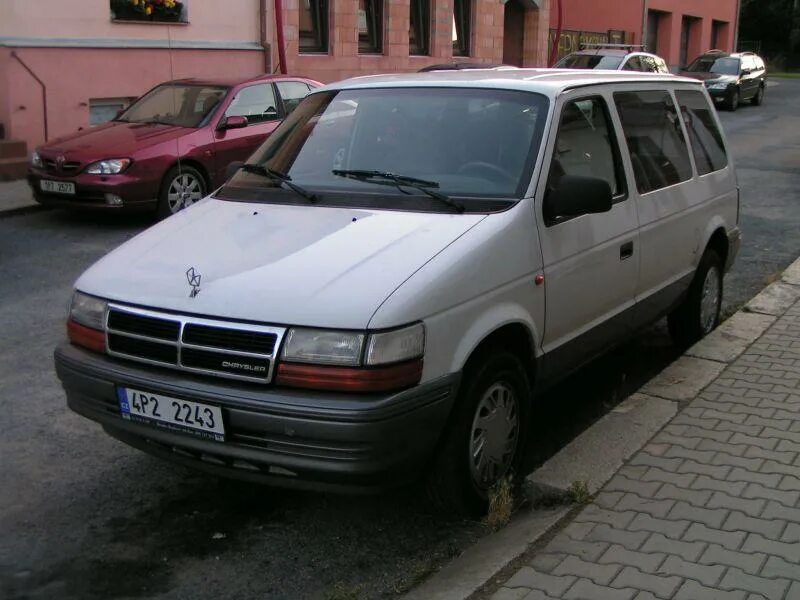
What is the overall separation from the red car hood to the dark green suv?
73.3 feet

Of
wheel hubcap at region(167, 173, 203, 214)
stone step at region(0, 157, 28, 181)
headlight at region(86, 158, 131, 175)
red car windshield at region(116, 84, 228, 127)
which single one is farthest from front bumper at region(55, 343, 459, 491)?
stone step at region(0, 157, 28, 181)

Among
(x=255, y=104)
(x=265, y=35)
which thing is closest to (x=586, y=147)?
(x=255, y=104)

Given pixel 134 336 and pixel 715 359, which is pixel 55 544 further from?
→ pixel 715 359

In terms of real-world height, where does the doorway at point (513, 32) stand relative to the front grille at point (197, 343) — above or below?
above

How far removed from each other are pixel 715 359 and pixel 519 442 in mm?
2198

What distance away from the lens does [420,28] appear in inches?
992

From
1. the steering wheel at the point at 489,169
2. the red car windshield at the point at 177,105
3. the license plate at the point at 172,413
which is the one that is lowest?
the license plate at the point at 172,413

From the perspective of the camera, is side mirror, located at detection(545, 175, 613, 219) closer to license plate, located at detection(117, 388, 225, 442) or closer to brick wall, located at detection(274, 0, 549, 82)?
license plate, located at detection(117, 388, 225, 442)

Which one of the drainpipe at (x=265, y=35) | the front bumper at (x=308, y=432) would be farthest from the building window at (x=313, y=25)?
the front bumper at (x=308, y=432)

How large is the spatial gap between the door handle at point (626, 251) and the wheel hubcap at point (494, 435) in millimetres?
1242

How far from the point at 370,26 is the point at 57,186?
45.5 feet

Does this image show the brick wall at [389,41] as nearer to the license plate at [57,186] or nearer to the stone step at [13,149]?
the stone step at [13,149]

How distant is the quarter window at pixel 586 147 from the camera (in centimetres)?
486

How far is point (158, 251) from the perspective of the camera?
443 cm
